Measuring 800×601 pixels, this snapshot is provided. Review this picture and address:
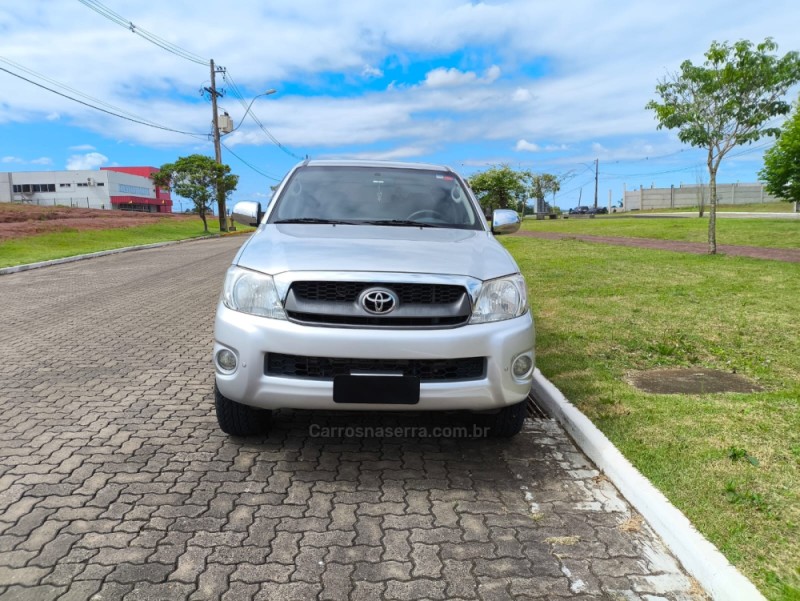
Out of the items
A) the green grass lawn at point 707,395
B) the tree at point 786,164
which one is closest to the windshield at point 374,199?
the green grass lawn at point 707,395

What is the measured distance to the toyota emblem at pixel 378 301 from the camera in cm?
328

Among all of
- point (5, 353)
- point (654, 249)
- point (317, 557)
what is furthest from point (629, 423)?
point (654, 249)

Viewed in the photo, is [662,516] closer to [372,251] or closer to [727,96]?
[372,251]

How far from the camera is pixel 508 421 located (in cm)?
388

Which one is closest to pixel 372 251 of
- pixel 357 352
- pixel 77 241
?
pixel 357 352

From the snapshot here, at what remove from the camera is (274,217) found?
4629 mm

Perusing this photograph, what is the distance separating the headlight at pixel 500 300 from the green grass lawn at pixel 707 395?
110cm

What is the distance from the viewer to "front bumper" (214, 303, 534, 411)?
3211 mm

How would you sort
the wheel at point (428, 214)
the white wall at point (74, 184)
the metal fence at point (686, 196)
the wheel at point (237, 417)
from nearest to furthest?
the wheel at point (237, 417) < the wheel at point (428, 214) < the metal fence at point (686, 196) < the white wall at point (74, 184)

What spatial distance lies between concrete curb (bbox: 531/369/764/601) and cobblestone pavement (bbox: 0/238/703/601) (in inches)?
2.7

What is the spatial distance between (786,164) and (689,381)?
23169 mm

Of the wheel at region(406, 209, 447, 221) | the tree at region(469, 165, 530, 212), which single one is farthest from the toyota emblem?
the tree at region(469, 165, 530, 212)

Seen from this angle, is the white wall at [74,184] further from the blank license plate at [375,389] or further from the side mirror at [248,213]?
the blank license plate at [375,389]

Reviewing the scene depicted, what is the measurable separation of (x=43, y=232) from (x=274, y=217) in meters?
25.2
